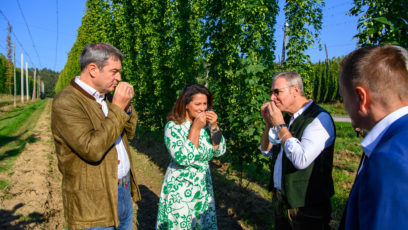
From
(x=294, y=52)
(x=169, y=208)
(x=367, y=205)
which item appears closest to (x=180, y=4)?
(x=294, y=52)

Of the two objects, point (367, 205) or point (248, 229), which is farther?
point (248, 229)

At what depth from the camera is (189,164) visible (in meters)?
2.54

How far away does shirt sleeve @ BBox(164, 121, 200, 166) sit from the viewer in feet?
8.22

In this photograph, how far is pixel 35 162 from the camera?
7656mm

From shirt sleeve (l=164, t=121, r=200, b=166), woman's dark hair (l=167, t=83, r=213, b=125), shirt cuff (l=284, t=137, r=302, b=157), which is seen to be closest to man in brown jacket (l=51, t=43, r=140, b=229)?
shirt sleeve (l=164, t=121, r=200, b=166)

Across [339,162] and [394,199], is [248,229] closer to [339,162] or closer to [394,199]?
[394,199]

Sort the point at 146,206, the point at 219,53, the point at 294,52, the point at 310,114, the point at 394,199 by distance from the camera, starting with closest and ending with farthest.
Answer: the point at 394,199, the point at 310,114, the point at 294,52, the point at 219,53, the point at 146,206

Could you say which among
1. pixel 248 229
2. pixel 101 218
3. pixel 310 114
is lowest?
pixel 248 229

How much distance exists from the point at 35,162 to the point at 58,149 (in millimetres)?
7388

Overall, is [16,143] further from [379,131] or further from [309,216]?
[379,131]

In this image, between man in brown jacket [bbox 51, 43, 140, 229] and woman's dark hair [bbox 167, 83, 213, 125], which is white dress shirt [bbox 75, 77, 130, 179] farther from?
woman's dark hair [bbox 167, 83, 213, 125]

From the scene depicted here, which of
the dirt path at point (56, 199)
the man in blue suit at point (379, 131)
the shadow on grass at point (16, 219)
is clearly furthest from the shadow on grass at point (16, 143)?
the man in blue suit at point (379, 131)

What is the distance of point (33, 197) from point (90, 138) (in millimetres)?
4863

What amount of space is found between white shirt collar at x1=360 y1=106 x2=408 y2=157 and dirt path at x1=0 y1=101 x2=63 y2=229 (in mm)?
4881
